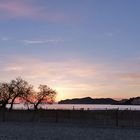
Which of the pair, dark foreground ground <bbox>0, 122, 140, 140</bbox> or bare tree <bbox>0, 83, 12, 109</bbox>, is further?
bare tree <bbox>0, 83, 12, 109</bbox>

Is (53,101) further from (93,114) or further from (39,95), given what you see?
(93,114)

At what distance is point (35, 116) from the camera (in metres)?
62.7

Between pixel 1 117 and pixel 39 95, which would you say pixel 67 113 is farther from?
pixel 39 95

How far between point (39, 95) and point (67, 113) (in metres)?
42.8

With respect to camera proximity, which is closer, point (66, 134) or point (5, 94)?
point (66, 134)

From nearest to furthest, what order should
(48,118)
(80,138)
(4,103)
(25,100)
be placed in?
(80,138) → (48,118) → (4,103) → (25,100)

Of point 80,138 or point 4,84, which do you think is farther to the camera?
point 4,84

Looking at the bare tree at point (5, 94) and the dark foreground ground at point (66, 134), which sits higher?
the bare tree at point (5, 94)

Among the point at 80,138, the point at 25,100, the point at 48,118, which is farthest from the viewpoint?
the point at 25,100

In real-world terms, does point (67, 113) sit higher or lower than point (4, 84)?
lower

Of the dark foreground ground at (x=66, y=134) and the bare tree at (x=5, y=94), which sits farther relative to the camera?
the bare tree at (x=5, y=94)

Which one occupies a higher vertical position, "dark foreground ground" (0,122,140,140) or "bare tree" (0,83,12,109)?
"bare tree" (0,83,12,109)

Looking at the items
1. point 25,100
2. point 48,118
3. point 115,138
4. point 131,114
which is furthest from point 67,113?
point 25,100

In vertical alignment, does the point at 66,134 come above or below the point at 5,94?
below
